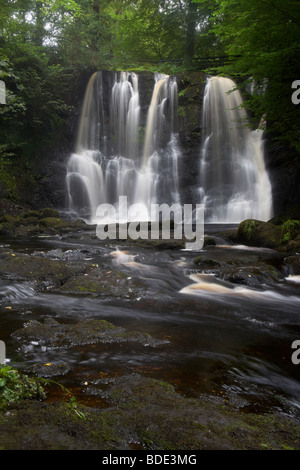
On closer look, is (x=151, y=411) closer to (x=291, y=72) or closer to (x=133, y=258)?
(x=133, y=258)

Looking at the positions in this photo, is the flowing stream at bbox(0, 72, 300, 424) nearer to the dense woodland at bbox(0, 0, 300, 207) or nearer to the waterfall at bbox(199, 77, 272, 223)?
the waterfall at bbox(199, 77, 272, 223)

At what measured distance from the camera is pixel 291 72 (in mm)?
7766

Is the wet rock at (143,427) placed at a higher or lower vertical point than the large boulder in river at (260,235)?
lower

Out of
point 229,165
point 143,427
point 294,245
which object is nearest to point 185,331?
point 143,427

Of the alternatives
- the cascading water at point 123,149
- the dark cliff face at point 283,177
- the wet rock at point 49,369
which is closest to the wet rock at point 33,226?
the cascading water at point 123,149

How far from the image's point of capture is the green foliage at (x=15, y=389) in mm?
1654

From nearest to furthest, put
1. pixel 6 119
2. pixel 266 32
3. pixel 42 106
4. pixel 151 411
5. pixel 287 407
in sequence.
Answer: pixel 151 411, pixel 287 407, pixel 266 32, pixel 6 119, pixel 42 106

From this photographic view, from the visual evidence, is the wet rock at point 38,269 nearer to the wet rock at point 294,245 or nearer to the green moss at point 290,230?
the wet rock at point 294,245

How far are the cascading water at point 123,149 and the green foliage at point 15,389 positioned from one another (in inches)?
574

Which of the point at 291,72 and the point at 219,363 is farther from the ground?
the point at 291,72

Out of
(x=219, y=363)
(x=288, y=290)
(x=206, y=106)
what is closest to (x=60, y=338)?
(x=219, y=363)

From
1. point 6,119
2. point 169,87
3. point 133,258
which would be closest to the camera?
point 133,258

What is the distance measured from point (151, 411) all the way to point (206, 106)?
60.2 feet

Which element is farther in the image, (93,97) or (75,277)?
(93,97)
